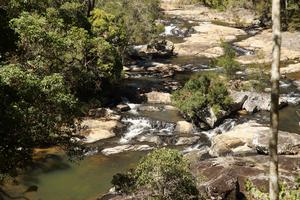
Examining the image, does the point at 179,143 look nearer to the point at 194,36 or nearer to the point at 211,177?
the point at 211,177

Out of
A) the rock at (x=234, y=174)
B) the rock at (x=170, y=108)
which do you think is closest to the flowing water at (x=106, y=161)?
the rock at (x=170, y=108)

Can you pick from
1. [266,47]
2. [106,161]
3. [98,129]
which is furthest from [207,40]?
[106,161]

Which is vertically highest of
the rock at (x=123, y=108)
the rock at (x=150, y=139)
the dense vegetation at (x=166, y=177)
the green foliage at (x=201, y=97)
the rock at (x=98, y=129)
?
the dense vegetation at (x=166, y=177)

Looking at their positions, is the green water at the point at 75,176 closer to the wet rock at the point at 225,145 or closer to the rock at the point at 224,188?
the wet rock at the point at 225,145

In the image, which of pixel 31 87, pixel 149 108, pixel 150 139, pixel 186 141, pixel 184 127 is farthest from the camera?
pixel 149 108

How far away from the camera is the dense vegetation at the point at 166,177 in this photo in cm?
2003

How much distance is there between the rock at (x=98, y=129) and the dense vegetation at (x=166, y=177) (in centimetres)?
1535

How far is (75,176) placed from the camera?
29.8 meters

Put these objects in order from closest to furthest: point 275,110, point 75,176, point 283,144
→ point 275,110
point 75,176
point 283,144

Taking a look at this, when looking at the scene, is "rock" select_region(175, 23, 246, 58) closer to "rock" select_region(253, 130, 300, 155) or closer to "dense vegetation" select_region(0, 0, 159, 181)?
"rock" select_region(253, 130, 300, 155)

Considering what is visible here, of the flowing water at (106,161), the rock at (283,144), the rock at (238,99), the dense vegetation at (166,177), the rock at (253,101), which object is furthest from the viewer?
the rock at (253,101)

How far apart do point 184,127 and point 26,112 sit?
75.9ft

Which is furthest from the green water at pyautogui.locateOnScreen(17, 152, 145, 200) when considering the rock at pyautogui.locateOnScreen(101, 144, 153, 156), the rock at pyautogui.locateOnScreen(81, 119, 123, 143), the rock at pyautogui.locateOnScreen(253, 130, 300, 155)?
the rock at pyautogui.locateOnScreen(253, 130, 300, 155)

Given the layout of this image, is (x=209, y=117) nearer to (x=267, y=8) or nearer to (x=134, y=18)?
(x=134, y=18)
